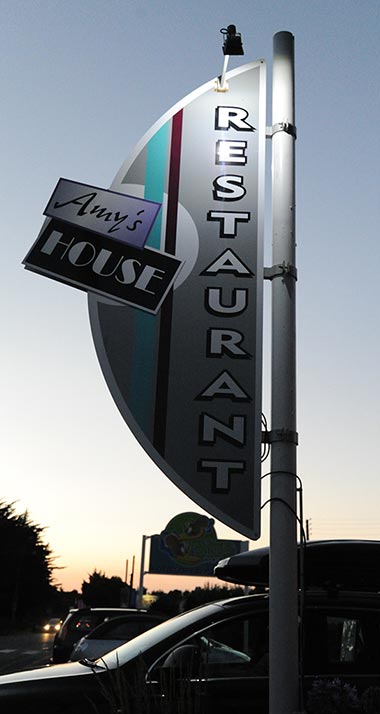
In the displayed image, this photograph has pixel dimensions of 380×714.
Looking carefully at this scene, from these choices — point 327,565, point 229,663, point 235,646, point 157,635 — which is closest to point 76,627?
point 157,635

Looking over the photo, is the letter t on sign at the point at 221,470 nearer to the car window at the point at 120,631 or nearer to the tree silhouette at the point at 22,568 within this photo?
the car window at the point at 120,631

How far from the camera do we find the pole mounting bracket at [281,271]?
4.53 meters

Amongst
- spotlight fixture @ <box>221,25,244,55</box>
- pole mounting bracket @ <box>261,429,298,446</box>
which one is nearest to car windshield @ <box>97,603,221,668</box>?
pole mounting bracket @ <box>261,429,298,446</box>

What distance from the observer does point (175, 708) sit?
4.45 m

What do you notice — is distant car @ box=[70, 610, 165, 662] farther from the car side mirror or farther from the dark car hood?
the car side mirror

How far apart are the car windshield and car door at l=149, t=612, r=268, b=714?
14cm

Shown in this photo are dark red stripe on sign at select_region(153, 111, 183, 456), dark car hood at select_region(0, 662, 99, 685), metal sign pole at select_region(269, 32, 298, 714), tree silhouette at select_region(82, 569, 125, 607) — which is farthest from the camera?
tree silhouette at select_region(82, 569, 125, 607)

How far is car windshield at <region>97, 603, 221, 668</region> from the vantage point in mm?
5883

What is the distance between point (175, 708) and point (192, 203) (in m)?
2.75

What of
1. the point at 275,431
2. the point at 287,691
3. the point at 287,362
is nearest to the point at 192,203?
the point at 287,362

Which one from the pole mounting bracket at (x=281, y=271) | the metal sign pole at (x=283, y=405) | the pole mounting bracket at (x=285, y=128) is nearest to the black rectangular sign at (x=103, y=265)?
the pole mounting bracket at (x=281, y=271)

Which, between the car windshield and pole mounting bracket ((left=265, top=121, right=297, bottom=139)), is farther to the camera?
the car windshield

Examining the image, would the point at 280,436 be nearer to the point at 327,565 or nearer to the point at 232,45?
the point at 327,565

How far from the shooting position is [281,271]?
453 cm
